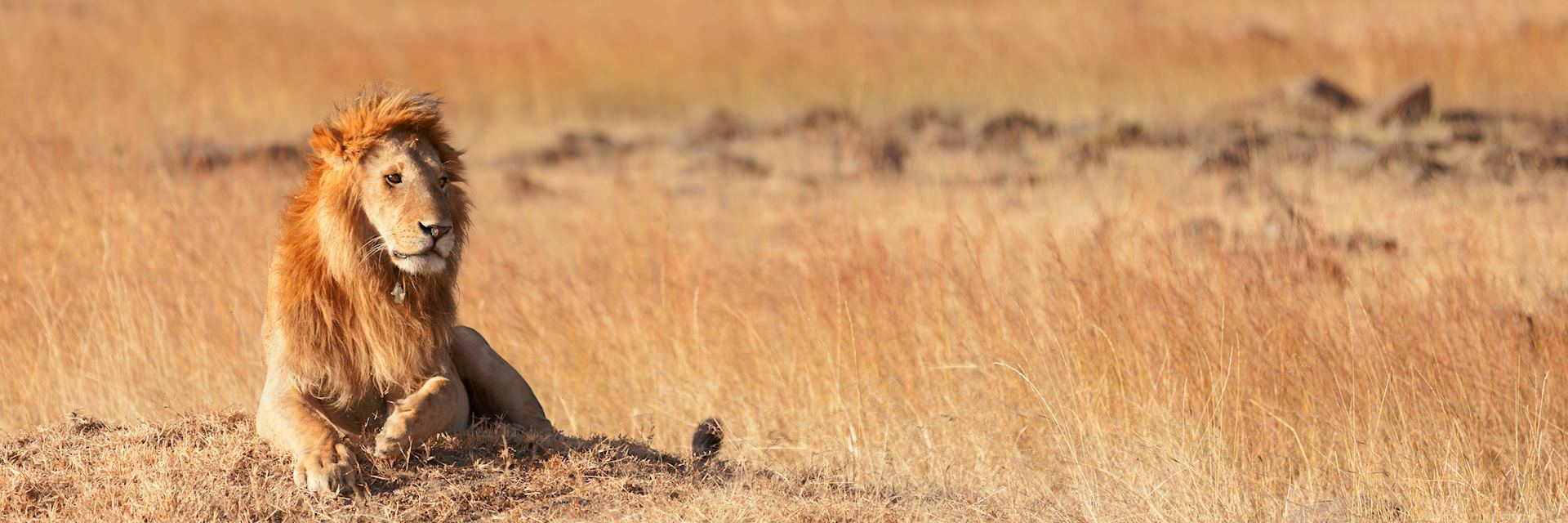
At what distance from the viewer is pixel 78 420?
17.1 feet

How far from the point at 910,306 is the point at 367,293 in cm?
350

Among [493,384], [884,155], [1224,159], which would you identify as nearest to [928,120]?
[884,155]

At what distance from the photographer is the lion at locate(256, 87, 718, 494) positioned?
14.9ft

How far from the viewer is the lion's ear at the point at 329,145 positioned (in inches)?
185

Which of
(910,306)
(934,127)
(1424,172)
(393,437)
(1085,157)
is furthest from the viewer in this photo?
(934,127)

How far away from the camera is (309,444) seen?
4.49 m

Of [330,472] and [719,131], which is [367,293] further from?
[719,131]

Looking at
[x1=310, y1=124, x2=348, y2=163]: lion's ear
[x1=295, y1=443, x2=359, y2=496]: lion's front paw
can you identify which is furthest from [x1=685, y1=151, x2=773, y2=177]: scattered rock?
[x1=295, y1=443, x2=359, y2=496]: lion's front paw

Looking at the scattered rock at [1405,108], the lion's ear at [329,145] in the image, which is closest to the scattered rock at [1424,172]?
the scattered rock at [1405,108]

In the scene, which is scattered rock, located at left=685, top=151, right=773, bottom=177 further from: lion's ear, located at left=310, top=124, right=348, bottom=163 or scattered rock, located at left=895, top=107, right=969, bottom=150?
lion's ear, located at left=310, top=124, right=348, bottom=163

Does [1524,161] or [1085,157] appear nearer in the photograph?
[1524,161]

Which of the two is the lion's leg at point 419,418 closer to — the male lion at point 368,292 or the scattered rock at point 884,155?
the male lion at point 368,292

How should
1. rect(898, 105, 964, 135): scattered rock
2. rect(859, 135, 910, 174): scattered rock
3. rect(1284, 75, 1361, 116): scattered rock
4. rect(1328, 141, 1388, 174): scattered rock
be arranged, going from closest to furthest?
rect(1328, 141, 1388, 174): scattered rock
rect(859, 135, 910, 174): scattered rock
rect(1284, 75, 1361, 116): scattered rock
rect(898, 105, 964, 135): scattered rock

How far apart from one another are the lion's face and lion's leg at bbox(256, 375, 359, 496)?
1.62ft
